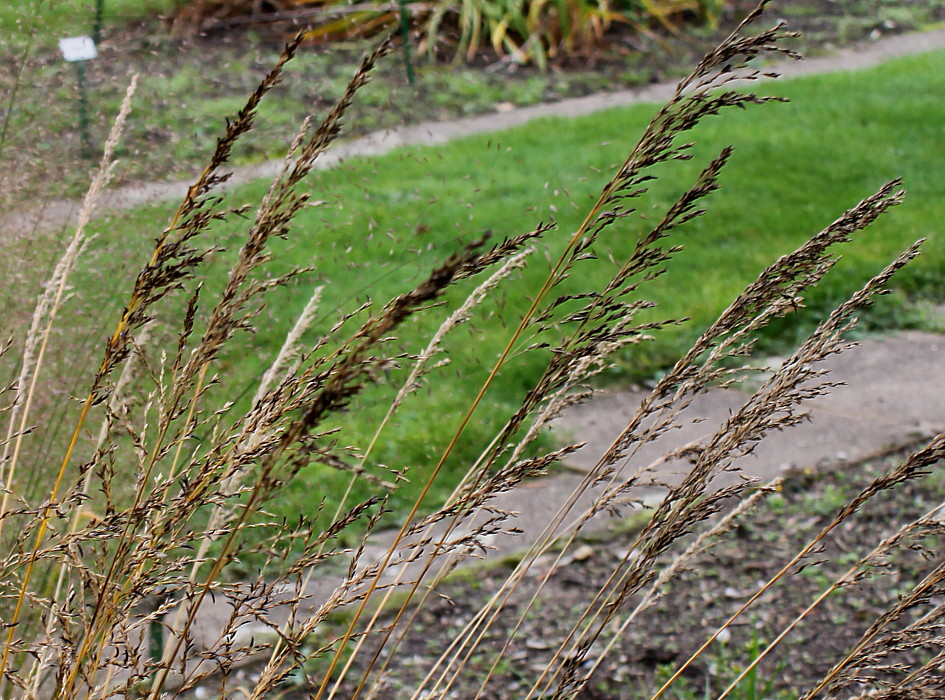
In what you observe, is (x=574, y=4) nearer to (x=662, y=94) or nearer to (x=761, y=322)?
(x=662, y=94)

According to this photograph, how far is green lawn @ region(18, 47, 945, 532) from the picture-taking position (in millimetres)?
3348

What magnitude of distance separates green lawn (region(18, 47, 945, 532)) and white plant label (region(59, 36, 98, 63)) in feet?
1.51

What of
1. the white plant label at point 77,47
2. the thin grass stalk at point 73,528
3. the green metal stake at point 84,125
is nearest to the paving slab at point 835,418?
the green metal stake at point 84,125

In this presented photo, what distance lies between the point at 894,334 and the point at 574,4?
659cm

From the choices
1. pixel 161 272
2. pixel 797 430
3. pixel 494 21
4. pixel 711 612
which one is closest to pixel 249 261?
pixel 161 272

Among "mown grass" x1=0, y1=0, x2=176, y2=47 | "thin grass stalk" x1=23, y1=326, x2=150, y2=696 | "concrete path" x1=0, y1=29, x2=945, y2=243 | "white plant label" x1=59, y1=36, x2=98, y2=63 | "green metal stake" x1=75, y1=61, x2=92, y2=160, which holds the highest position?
"mown grass" x1=0, y1=0, x2=176, y2=47

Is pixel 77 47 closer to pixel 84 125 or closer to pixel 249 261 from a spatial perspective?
pixel 84 125

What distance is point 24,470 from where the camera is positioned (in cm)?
243

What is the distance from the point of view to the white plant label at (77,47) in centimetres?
282

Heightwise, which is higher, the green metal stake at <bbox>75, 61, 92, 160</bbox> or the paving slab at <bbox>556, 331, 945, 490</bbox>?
the green metal stake at <bbox>75, 61, 92, 160</bbox>

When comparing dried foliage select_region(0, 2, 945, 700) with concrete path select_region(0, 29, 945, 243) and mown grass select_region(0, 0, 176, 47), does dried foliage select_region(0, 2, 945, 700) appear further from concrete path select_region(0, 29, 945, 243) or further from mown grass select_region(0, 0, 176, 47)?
concrete path select_region(0, 29, 945, 243)

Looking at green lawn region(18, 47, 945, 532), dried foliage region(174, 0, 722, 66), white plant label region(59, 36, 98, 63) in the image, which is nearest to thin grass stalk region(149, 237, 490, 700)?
green lawn region(18, 47, 945, 532)

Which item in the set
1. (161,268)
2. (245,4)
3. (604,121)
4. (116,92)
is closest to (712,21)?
(604,121)

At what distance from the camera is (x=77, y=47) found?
2.95 m
